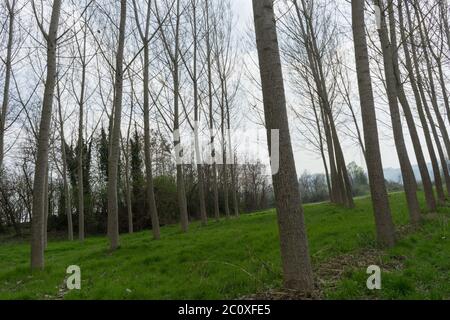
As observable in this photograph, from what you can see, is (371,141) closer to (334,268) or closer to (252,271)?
(334,268)

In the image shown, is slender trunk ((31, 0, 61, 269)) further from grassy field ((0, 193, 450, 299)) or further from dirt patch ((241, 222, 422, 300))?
dirt patch ((241, 222, 422, 300))

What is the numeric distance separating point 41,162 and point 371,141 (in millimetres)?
5943

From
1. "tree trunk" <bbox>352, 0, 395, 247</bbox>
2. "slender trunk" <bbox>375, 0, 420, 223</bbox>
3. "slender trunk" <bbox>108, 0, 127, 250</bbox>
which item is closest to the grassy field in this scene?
"tree trunk" <bbox>352, 0, 395, 247</bbox>

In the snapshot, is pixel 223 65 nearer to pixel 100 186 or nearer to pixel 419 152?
pixel 419 152

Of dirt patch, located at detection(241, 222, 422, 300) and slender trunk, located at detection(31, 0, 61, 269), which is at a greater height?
slender trunk, located at detection(31, 0, 61, 269)

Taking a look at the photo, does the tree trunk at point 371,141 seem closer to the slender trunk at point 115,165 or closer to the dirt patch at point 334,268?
the dirt patch at point 334,268

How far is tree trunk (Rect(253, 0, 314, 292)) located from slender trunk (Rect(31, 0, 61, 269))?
197 inches

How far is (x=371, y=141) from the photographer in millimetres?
6188

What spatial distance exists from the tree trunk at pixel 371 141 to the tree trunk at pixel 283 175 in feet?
9.04

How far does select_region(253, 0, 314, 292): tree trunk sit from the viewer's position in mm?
3795

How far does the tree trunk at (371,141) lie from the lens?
6.05m
